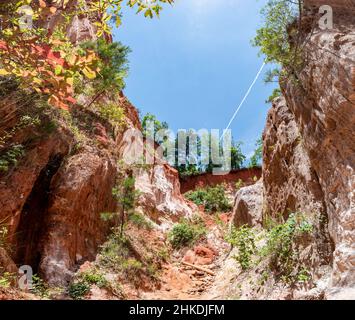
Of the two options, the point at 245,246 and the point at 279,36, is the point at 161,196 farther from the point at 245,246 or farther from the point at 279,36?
the point at 279,36

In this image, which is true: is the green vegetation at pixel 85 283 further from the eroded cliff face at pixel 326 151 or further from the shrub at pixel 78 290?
the eroded cliff face at pixel 326 151

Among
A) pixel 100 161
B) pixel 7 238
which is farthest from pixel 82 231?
pixel 7 238

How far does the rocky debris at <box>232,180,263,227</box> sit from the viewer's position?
13.0m

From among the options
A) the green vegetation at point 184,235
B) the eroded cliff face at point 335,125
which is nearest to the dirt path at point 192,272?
the green vegetation at point 184,235

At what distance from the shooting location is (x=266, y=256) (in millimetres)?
8422

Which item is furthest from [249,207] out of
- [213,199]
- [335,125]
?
[213,199]

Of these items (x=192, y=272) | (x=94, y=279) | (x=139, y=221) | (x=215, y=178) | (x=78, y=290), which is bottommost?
(x=78, y=290)

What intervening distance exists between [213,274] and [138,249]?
2.64 m

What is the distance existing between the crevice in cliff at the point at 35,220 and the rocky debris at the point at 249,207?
6.83 metres

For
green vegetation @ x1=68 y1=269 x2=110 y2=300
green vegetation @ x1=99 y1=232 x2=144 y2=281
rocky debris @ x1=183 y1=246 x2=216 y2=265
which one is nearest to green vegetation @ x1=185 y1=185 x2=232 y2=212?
rocky debris @ x1=183 y1=246 x2=216 y2=265

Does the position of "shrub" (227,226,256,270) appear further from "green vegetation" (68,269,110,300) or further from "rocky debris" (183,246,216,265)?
"rocky debris" (183,246,216,265)

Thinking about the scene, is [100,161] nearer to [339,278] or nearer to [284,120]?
[284,120]

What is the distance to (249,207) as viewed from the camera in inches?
530

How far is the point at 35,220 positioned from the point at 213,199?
45.8 feet
